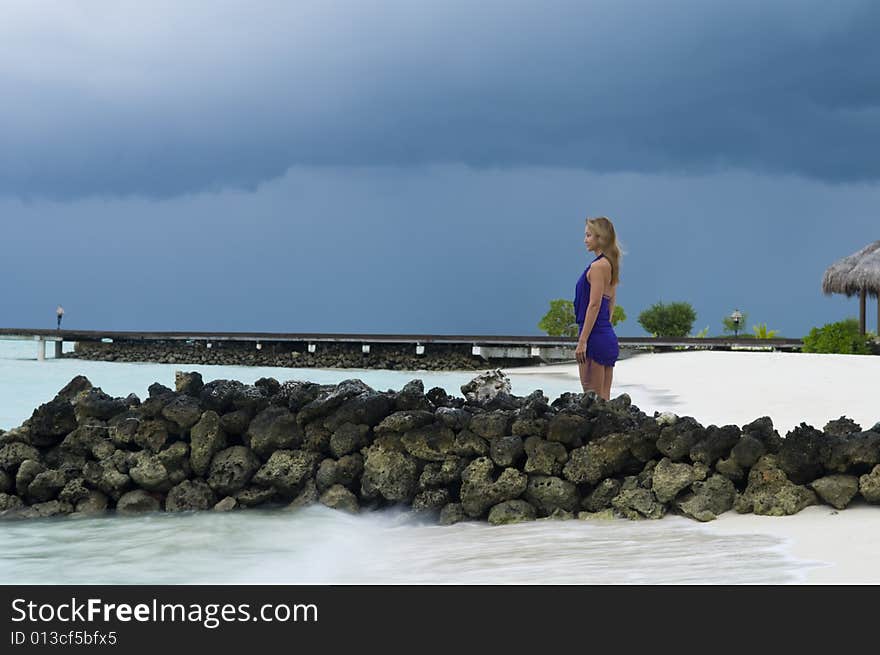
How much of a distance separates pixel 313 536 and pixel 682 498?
212cm

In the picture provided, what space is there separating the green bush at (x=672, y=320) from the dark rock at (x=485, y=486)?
115ft

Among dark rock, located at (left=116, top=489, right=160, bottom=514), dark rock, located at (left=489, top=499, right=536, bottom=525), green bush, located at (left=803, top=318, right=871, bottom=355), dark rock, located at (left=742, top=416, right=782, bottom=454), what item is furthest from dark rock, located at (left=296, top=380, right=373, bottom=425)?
green bush, located at (left=803, top=318, right=871, bottom=355)

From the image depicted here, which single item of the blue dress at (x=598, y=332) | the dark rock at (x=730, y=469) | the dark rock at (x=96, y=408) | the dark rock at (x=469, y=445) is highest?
the blue dress at (x=598, y=332)

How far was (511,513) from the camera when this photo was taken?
4961mm

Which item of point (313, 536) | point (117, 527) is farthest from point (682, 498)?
point (117, 527)

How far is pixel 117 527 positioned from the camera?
5.36 m

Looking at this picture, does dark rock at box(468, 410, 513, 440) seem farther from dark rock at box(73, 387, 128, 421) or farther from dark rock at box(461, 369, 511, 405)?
dark rock at box(73, 387, 128, 421)

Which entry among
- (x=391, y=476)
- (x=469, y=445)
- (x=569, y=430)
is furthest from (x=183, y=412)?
(x=569, y=430)

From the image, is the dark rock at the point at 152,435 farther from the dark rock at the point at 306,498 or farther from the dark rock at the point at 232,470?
the dark rock at the point at 306,498

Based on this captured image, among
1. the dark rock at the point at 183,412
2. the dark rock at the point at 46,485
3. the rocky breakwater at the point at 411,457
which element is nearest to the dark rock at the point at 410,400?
the rocky breakwater at the point at 411,457

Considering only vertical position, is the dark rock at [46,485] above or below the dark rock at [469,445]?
below

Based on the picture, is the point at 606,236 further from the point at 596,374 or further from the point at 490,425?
the point at 490,425

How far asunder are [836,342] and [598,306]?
19656 millimetres

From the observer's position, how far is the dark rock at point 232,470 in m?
5.50
